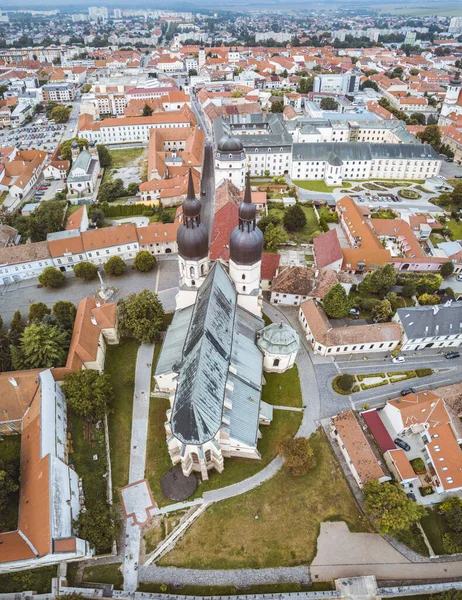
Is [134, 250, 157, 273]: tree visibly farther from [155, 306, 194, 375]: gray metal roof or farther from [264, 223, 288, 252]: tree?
[264, 223, 288, 252]: tree

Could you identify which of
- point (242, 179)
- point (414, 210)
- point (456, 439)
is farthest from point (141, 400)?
point (414, 210)

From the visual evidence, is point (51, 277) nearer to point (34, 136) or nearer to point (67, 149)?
point (67, 149)

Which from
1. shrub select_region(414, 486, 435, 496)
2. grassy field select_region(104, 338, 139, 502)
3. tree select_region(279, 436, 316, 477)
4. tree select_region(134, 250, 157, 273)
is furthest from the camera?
tree select_region(134, 250, 157, 273)

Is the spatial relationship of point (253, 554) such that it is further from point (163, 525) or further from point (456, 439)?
point (456, 439)

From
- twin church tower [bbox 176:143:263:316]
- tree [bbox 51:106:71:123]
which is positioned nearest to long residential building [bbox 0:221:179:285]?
twin church tower [bbox 176:143:263:316]

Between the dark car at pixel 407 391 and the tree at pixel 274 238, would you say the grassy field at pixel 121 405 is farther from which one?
the dark car at pixel 407 391
